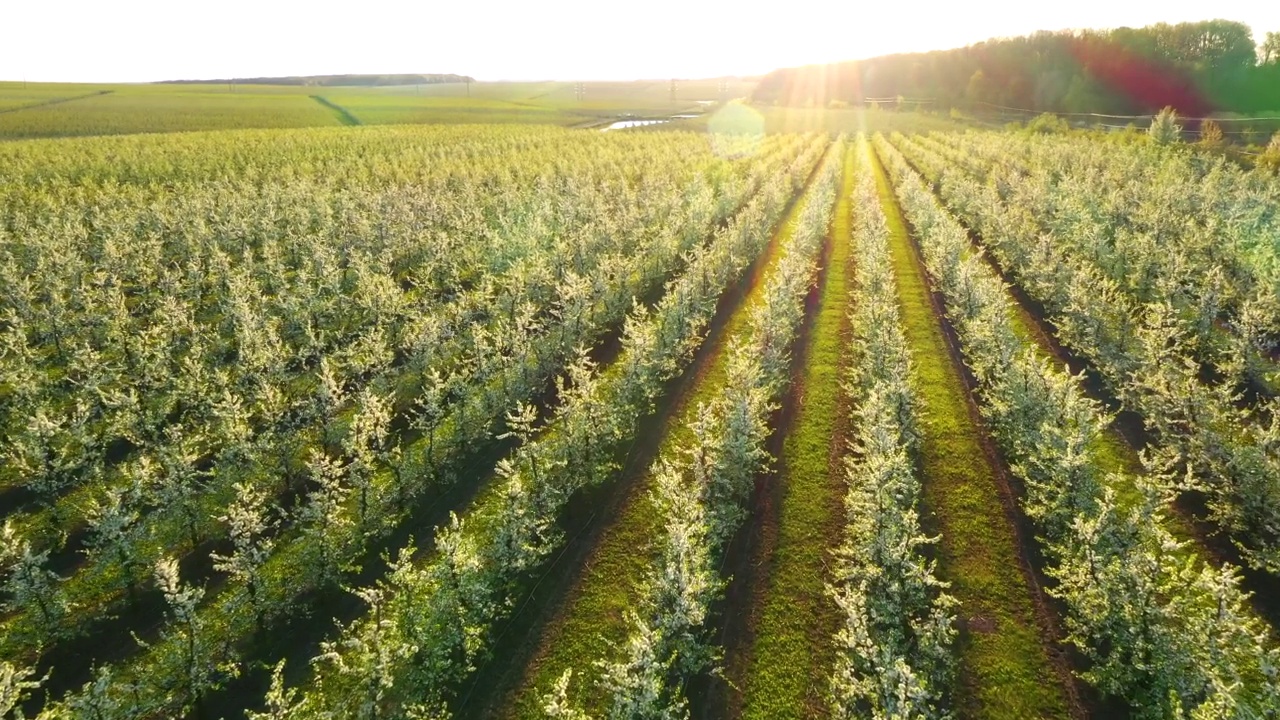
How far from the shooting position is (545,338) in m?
43.7

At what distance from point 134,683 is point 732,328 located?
39.3 m

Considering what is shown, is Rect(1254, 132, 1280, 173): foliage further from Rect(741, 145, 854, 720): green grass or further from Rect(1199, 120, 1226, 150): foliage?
Rect(741, 145, 854, 720): green grass

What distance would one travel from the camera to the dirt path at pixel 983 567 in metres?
21.0

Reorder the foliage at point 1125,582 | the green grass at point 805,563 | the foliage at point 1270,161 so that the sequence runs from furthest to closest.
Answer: the foliage at point 1270,161
the green grass at point 805,563
the foliage at point 1125,582

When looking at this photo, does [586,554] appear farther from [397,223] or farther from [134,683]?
[397,223]

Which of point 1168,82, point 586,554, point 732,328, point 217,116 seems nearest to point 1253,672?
point 586,554

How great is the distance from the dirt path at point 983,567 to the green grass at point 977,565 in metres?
0.04

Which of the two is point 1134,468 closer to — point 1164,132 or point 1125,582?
point 1125,582

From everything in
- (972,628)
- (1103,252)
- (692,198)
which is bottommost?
(972,628)

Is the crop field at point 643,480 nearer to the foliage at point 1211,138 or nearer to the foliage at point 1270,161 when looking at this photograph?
the foliage at point 1270,161

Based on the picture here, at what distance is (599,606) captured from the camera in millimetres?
24719

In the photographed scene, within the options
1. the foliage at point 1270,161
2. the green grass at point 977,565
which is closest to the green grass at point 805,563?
the green grass at point 977,565

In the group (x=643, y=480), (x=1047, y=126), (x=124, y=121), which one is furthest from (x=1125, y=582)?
(x=124, y=121)

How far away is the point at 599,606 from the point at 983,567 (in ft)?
52.5
